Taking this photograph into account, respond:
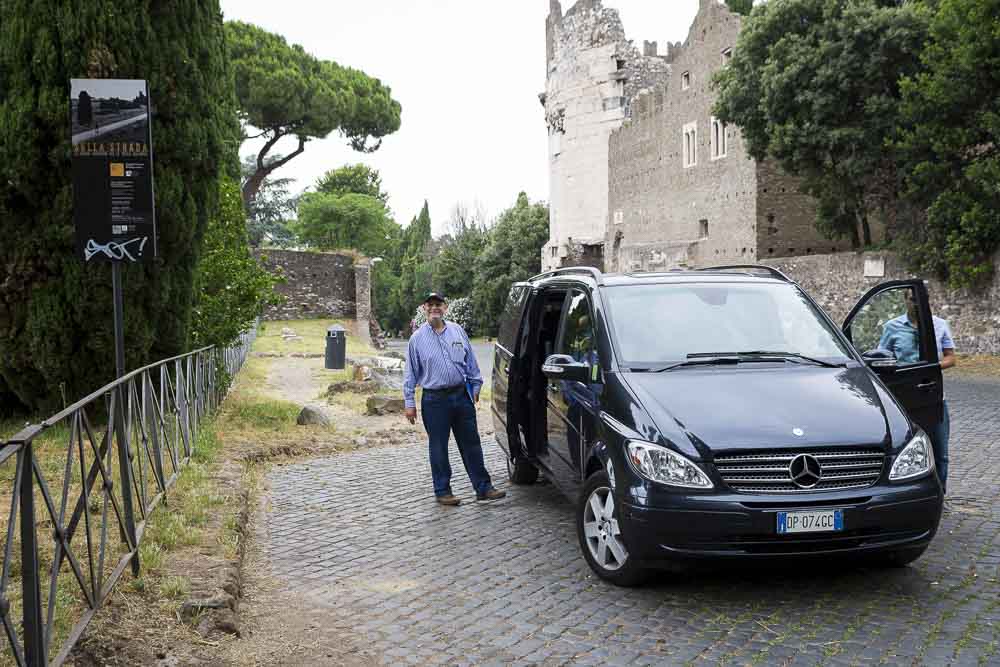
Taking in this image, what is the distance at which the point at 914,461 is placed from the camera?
5316 mm

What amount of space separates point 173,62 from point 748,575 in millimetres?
8058

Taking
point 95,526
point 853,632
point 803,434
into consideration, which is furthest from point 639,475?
point 95,526

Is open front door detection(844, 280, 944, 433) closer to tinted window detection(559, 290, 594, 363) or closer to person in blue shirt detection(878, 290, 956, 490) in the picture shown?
person in blue shirt detection(878, 290, 956, 490)

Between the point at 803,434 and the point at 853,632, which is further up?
the point at 803,434

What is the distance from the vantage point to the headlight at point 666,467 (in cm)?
506

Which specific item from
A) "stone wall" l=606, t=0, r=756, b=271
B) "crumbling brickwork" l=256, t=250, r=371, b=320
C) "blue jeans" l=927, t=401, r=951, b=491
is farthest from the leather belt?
"crumbling brickwork" l=256, t=250, r=371, b=320

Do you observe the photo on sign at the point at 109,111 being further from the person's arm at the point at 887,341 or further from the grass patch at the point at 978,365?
the grass patch at the point at 978,365

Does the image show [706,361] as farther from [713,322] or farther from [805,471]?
[805,471]

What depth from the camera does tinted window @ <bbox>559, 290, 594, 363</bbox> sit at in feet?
22.1

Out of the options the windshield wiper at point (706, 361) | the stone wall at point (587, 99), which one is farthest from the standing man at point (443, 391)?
the stone wall at point (587, 99)

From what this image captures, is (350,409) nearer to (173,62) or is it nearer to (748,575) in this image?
(173,62)

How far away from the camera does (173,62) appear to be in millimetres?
10242

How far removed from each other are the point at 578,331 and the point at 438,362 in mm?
1377

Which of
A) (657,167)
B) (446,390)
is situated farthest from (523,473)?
(657,167)
